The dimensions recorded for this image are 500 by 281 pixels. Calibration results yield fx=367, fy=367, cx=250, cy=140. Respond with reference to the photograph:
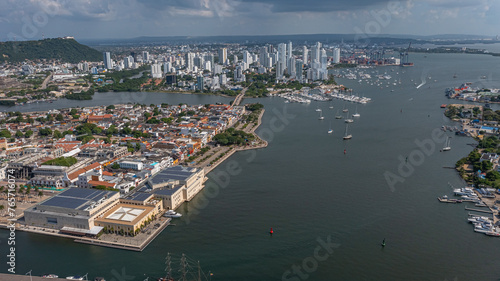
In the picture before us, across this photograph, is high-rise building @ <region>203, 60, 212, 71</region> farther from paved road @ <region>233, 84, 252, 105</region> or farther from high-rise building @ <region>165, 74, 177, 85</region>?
paved road @ <region>233, 84, 252, 105</region>

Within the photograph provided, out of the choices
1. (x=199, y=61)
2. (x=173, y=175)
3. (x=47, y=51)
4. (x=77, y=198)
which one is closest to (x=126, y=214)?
(x=77, y=198)

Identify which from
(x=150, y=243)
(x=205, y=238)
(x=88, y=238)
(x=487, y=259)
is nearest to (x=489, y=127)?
(x=487, y=259)

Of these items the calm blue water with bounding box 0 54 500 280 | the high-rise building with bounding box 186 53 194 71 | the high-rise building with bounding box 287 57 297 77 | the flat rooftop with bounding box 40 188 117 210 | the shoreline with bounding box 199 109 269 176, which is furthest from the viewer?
the high-rise building with bounding box 186 53 194 71

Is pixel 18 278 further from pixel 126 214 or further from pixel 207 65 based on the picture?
pixel 207 65

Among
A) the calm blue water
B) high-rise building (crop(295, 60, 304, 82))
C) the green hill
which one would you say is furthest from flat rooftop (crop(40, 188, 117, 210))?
the green hill

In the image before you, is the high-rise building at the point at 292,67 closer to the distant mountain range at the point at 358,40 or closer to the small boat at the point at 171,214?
the small boat at the point at 171,214
